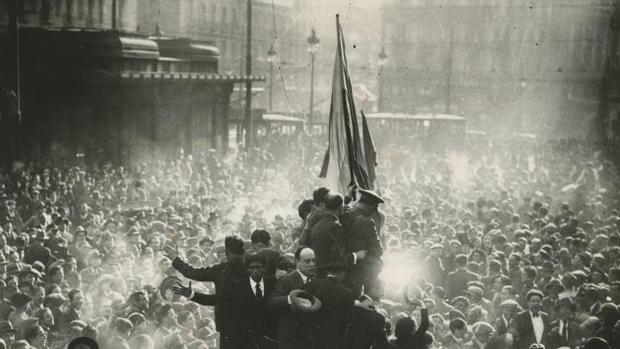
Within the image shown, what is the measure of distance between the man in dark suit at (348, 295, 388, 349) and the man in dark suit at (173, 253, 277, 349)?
89cm

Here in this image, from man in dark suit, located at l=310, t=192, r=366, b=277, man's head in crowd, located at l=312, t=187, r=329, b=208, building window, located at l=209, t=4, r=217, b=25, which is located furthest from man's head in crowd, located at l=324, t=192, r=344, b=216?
building window, located at l=209, t=4, r=217, b=25

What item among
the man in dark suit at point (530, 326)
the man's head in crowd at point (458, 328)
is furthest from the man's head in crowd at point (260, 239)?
the man in dark suit at point (530, 326)

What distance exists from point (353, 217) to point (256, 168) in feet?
72.7

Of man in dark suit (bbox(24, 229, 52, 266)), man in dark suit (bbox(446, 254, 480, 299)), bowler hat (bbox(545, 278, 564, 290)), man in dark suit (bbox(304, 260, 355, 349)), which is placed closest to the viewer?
man in dark suit (bbox(304, 260, 355, 349))

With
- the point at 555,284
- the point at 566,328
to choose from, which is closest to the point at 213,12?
the point at 555,284

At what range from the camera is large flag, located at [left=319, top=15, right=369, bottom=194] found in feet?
34.0

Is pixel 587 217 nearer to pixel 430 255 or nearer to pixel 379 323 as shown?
pixel 430 255

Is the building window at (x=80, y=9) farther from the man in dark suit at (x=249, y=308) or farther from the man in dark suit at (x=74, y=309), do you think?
the man in dark suit at (x=249, y=308)

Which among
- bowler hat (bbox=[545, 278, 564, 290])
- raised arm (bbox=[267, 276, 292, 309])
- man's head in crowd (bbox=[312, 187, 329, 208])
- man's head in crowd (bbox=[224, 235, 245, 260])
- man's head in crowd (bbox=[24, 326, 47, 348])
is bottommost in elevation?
man's head in crowd (bbox=[24, 326, 47, 348])

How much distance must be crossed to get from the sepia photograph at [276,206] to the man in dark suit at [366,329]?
2cm

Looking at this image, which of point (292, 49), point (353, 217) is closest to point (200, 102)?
point (353, 217)

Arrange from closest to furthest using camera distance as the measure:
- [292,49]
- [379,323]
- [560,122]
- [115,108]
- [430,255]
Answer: [379,323], [430,255], [115,108], [560,122], [292,49]

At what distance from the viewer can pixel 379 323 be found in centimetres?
736

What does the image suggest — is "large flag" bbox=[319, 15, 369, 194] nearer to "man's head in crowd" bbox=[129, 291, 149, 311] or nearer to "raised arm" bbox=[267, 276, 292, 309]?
"man's head in crowd" bbox=[129, 291, 149, 311]
